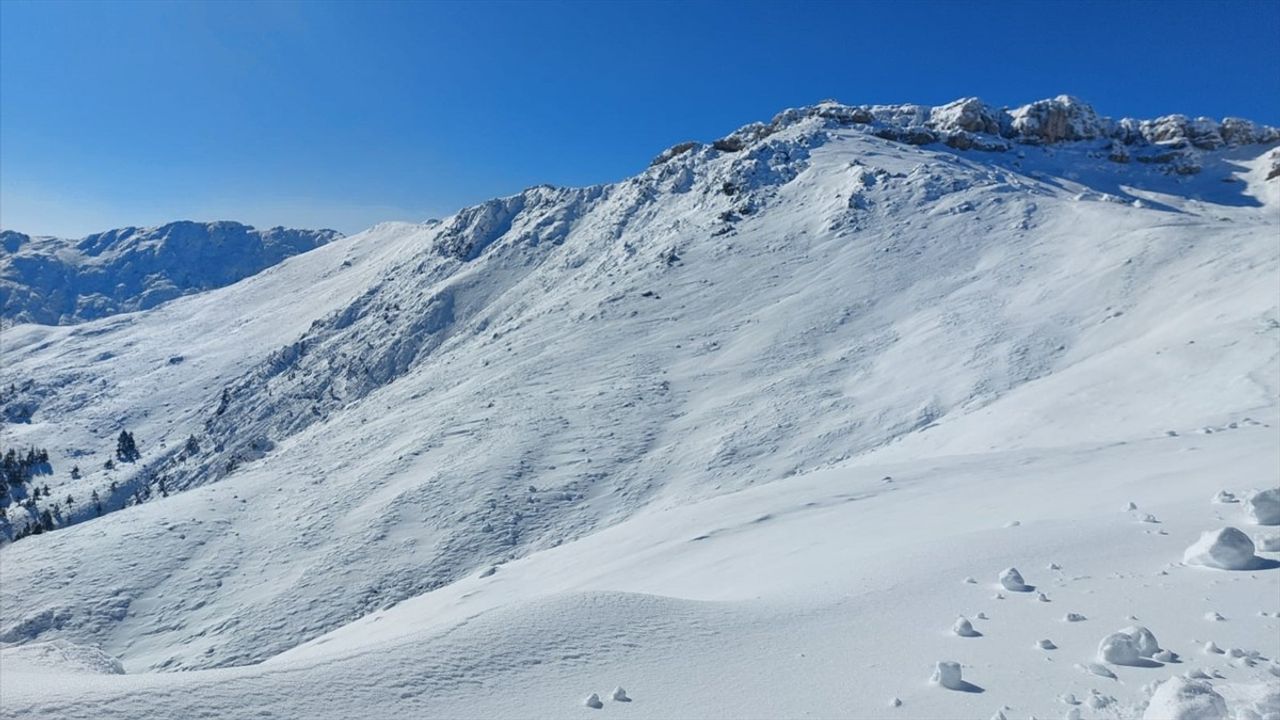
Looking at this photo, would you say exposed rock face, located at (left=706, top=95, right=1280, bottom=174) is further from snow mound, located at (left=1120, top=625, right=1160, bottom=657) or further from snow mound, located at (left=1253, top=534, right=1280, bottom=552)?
snow mound, located at (left=1120, top=625, right=1160, bottom=657)

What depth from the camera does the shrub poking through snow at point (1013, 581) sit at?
7.50 metres

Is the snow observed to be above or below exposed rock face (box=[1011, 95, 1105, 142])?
below

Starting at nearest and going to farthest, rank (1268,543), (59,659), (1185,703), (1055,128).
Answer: (1185,703) → (59,659) → (1268,543) → (1055,128)

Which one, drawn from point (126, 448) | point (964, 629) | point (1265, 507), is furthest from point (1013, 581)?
point (126, 448)

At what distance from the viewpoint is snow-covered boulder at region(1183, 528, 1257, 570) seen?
7.14 metres

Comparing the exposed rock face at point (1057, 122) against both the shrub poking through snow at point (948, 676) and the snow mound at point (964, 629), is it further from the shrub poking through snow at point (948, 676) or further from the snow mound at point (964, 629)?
the shrub poking through snow at point (948, 676)

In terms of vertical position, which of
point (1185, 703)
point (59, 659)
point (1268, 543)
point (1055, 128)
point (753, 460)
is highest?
point (1055, 128)

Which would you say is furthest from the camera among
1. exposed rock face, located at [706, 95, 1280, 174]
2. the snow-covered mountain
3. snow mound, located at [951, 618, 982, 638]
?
exposed rock face, located at [706, 95, 1280, 174]

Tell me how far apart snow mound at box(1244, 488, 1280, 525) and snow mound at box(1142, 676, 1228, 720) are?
519 centimetres

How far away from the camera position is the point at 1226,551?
7.18m

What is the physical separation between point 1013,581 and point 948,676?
2501 mm

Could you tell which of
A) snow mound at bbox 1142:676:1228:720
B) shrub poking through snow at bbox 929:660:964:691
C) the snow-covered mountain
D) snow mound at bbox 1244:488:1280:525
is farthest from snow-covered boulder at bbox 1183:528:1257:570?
shrub poking through snow at bbox 929:660:964:691

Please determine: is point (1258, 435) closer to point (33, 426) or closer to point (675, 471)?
point (675, 471)

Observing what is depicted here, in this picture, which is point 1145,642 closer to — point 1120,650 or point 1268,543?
point 1120,650
